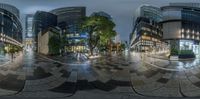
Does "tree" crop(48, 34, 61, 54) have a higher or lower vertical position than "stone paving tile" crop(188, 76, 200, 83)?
higher

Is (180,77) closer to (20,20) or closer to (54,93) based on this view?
(54,93)

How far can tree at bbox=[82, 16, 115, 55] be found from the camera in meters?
2.96

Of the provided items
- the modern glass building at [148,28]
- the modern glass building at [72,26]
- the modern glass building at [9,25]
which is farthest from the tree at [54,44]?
the modern glass building at [148,28]

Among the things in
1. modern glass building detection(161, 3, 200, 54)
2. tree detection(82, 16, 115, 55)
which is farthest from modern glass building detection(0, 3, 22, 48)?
modern glass building detection(161, 3, 200, 54)

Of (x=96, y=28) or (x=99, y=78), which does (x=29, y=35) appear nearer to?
(x=96, y=28)

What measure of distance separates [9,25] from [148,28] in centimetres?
128

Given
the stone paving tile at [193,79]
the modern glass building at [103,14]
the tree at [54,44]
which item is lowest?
the stone paving tile at [193,79]

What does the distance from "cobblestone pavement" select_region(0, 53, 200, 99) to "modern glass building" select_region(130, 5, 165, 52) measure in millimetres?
127

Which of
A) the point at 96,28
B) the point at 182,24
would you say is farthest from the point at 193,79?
the point at 96,28

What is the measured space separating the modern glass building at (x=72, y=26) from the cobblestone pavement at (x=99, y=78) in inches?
5.2

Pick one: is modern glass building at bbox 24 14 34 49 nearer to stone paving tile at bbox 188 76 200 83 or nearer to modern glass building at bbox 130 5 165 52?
modern glass building at bbox 130 5 165 52

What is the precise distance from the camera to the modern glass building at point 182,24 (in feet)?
9.30

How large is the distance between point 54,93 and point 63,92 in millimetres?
82

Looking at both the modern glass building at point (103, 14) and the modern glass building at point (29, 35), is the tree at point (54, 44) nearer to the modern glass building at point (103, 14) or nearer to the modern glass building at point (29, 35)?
the modern glass building at point (29, 35)
